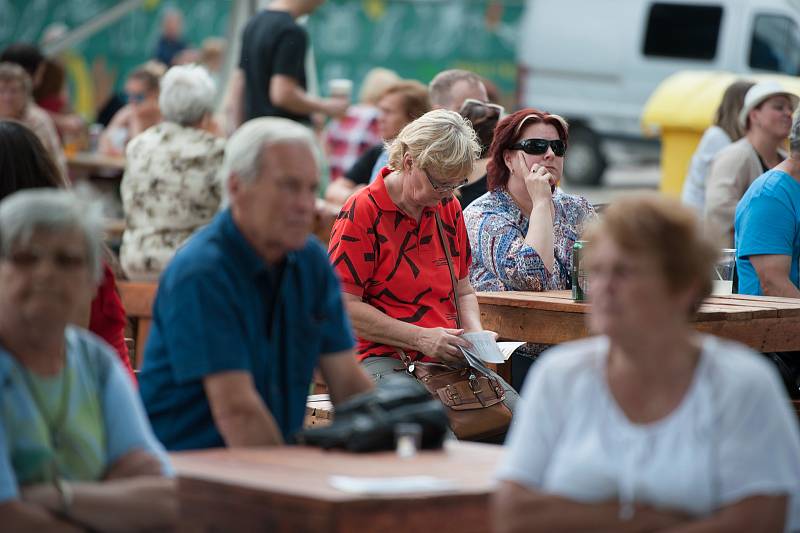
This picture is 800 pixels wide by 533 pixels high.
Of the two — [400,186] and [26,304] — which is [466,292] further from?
[26,304]

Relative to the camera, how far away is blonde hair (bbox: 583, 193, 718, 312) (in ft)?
8.63

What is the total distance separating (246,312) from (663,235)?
1.03m

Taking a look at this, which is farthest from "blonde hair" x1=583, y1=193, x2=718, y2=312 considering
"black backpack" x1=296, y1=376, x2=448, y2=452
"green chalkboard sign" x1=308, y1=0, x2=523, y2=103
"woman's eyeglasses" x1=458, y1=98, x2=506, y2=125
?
"green chalkboard sign" x1=308, y1=0, x2=523, y2=103

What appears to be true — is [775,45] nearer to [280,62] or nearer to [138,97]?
[138,97]

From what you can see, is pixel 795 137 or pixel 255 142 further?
pixel 795 137

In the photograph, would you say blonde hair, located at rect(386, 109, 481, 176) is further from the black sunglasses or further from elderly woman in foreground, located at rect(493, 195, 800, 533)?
elderly woman in foreground, located at rect(493, 195, 800, 533)

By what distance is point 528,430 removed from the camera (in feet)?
8.82

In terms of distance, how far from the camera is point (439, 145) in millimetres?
4945

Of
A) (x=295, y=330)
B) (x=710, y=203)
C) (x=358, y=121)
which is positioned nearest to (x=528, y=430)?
(x=295, y=330)

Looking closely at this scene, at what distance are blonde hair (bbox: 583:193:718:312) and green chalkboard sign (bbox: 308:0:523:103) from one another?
47.2 ft

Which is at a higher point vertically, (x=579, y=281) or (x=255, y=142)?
(x=255, y=142)

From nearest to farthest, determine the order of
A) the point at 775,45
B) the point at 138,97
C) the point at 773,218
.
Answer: the point at 773,218, the point at 138,97, the point at 775,45

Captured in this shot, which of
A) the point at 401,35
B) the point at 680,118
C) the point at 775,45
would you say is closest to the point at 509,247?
the point at 680,118

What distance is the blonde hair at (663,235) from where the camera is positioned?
263 centimetres
